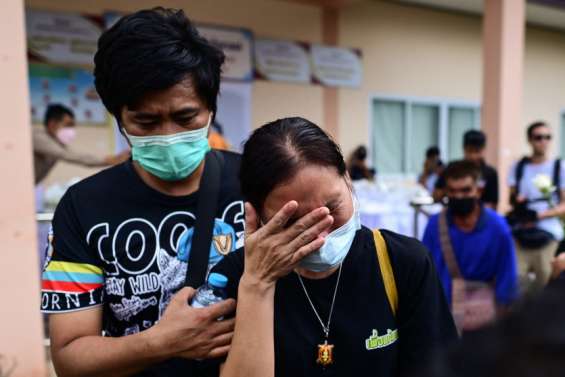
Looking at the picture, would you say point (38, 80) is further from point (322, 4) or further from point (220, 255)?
point (220, 255)

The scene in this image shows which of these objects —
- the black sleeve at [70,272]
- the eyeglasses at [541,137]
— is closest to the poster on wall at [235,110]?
the eyeglasses at [541,137]

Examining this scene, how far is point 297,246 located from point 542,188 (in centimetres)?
361

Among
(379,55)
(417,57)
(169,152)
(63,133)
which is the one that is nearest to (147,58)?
(169,152)

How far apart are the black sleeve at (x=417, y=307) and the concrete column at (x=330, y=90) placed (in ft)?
22.6

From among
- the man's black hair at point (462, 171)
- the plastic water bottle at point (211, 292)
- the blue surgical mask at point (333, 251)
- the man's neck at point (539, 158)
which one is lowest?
the plastic water bottle at point (211, 292)

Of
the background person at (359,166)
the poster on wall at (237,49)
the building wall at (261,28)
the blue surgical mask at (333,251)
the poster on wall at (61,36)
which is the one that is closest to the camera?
the blue surgical mask at (333,251)

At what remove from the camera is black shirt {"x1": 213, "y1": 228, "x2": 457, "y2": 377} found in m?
1.29

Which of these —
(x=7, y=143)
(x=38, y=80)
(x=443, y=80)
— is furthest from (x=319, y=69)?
(x=7, y=143)

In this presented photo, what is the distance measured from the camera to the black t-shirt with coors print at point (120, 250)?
4.44 feet

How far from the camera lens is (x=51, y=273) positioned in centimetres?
135

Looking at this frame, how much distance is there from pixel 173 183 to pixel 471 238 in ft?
7.77

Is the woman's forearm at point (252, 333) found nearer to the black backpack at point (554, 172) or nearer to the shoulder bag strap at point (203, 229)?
the shoulder bag strap at point (203, 229)

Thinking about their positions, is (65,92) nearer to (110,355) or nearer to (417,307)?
(110,355)

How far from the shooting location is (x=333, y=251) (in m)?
1.30
